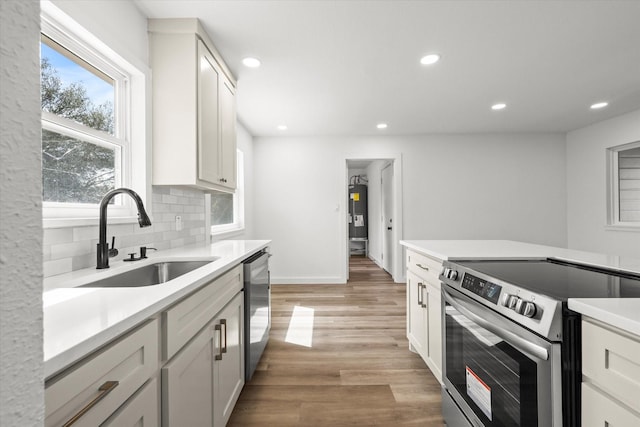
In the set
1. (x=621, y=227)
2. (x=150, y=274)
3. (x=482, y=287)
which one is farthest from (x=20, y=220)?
(x=621, y=227)

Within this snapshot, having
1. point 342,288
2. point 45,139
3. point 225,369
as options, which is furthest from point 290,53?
point 342,288

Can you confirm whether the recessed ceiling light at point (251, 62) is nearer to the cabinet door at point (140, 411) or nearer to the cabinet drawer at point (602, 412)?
the cabinet door at point (140, 411)

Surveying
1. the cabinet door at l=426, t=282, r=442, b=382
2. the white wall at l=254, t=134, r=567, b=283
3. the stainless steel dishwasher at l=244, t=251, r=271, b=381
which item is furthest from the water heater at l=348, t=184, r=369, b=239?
the cabinet door at l=426, t=282, r=442, b=382

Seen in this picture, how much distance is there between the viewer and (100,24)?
1.54 meters

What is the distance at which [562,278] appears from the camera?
3.92 ft

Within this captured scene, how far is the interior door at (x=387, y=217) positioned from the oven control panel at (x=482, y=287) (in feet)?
12.7

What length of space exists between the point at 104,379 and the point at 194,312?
0.46 m

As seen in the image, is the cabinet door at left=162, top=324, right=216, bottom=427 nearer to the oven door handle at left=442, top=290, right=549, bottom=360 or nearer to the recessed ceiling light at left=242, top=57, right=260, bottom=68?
the oven door handle at left=442, top=290, right=549, bottom=360

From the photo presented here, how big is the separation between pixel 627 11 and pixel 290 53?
2.27 m

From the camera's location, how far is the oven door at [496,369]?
0.94m

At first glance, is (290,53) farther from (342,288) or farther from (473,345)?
(342,288)

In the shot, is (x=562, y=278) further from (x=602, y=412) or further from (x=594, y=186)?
(x=594, y=186)

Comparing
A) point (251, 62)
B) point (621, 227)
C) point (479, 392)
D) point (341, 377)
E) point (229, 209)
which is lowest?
point (341, 377)

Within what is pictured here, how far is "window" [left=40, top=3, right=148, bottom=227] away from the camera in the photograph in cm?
135
